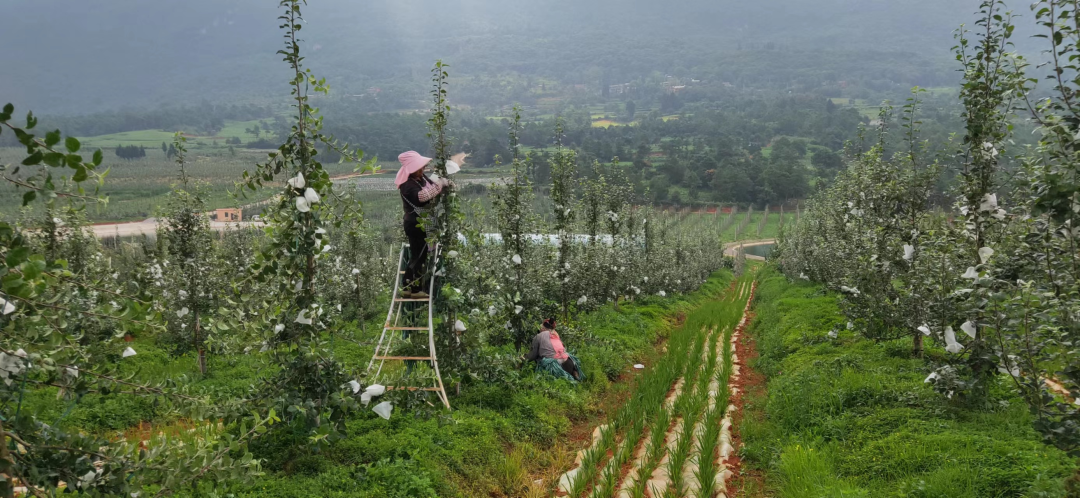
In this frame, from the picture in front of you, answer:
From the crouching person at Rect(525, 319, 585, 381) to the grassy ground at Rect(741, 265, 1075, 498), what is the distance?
3.33 m

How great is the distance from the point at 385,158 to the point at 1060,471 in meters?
105

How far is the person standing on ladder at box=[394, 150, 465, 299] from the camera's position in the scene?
8.37 metres

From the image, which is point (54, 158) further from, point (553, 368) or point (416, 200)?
point (553, 368)

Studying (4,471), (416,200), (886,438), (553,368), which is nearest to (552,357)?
(553,368)

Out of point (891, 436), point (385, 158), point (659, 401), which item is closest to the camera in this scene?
point (891, 436)

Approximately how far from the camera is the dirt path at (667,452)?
732cm

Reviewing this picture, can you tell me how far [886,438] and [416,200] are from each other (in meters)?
6.94

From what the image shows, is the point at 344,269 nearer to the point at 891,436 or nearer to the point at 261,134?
the point at 891,436

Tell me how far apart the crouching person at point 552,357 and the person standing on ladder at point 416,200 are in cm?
321

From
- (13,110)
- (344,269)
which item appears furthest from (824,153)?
(13,110)

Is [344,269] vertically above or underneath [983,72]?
underneath

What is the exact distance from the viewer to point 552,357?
1108 cm

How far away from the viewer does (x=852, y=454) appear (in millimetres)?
7285

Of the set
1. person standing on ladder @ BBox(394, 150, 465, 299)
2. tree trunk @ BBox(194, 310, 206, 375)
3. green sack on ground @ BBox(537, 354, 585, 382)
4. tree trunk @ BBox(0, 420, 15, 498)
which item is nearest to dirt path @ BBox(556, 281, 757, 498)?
green sack on ground @ BBox(537, 354, 585, 382)
